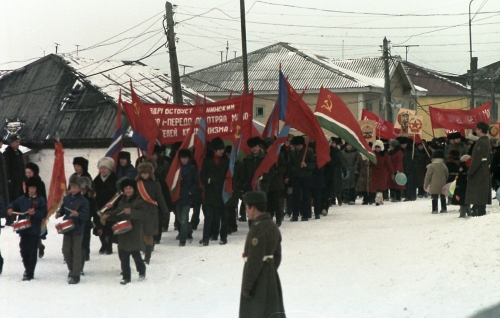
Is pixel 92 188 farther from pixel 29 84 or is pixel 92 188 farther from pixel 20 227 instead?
pixel 29 84

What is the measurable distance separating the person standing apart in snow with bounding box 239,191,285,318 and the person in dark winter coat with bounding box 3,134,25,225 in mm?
10810

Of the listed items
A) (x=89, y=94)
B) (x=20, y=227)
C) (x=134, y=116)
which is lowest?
(x=20, y=227)

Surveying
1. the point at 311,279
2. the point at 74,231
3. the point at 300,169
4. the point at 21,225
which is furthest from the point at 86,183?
the point at 300,169

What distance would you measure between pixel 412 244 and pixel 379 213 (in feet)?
21.4

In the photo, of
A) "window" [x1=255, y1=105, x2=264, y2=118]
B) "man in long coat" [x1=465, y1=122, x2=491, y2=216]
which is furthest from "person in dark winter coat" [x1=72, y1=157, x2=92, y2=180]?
"window" [x1=255, y1=105, x2=264, y2=118]

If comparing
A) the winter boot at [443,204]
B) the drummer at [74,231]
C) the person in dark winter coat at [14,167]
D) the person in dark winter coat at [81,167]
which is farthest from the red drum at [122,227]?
the winter boot at [443,204]

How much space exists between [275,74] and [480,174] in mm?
36532

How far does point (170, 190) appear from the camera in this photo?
585 inches

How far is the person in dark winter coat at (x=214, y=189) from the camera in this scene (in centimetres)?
1491

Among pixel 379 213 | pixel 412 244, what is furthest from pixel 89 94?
pixel 412 244

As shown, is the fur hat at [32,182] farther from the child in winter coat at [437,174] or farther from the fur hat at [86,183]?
the child in winter coat at [437,174]

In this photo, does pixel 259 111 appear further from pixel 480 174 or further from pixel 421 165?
pixel 480 174

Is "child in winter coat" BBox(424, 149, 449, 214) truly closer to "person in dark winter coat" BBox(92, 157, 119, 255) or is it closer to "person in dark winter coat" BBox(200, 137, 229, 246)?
"person in dark winter coat" BBox(200, 137, 229, 246)

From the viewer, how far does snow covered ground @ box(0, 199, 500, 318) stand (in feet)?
31.2
